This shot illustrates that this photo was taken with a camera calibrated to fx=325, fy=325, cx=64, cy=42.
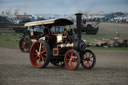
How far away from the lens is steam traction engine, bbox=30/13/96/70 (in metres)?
11.1

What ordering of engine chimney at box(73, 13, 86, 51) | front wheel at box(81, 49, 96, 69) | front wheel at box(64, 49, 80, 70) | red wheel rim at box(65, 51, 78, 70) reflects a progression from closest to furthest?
front wheel at box(64, 49, 80, 70)
red wheel rim at box(65, 51, 78, 70)
engine chimney at box(73, 13, 86, 51)
front wheel at box(81, 49, 96, 69)

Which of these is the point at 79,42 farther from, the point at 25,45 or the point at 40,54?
the point at 25,45

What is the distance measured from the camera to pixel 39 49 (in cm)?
1198

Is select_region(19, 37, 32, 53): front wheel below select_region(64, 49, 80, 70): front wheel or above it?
below

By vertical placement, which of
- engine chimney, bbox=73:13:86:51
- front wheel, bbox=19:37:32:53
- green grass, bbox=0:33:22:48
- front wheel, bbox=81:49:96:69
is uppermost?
engine chimney, bbox=73:13:86:51

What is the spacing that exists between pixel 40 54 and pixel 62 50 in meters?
0.84

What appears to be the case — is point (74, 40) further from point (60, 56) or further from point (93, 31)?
point (93, 31)

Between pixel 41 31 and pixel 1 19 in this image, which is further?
pixel 1 19

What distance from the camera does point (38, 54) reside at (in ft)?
39.4

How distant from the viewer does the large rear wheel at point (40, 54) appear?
11.5 metres

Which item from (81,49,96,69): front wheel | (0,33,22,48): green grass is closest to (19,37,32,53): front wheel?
(0,33,22,48): green grass

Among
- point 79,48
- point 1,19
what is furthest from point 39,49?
point 1,19

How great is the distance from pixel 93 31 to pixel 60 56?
92.4 feet

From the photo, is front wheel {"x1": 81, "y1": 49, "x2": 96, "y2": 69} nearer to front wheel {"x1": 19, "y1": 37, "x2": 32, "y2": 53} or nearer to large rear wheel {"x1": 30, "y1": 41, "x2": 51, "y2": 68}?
large rear wheel {"x1": 30, "y1": 41, "x2": 51, "y2": 68}
